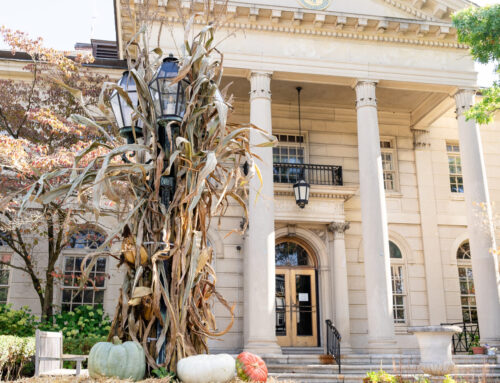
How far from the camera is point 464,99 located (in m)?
15.4

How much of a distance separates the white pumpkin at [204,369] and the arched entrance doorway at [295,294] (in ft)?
39.4

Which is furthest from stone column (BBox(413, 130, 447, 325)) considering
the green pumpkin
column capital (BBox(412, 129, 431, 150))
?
the green pumpkin

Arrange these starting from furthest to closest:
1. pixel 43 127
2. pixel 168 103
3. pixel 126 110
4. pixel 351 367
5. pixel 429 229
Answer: pixel 429 229 < pixel 43 127 < pixel 351 367 < pixel 126 110 < pixel 168 103

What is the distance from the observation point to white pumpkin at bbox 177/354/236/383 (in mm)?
3758

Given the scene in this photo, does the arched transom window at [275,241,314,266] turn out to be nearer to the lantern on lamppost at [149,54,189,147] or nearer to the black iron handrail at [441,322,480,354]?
the black iron handrail at [441,322,480,354]

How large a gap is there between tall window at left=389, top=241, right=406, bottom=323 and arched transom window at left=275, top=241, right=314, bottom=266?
9.54ft

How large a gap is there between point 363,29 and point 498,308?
880 cm

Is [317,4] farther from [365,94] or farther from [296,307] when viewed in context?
[296,307]

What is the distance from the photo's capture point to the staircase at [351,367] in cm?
1068

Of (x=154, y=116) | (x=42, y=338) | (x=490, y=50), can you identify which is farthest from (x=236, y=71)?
(x=154, y=116)

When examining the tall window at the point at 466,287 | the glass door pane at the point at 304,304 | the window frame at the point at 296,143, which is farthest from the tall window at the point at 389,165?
the glass door pane at the point at 304,304

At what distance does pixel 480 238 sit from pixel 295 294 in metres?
5.77

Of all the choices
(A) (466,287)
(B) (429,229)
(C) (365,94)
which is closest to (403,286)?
(B) (429,229)

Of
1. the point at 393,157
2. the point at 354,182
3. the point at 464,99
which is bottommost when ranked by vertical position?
the point at 354,182
